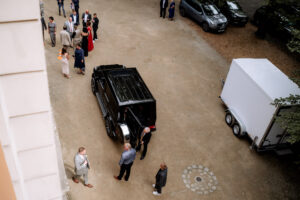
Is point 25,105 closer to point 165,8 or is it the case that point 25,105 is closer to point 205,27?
point 205,27

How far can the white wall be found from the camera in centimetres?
245

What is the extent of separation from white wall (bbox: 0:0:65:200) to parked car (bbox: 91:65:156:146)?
232 inches

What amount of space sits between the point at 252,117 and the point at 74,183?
7.16 m

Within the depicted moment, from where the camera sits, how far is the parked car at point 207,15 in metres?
19.6

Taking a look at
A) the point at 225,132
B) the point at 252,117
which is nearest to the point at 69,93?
the point at 225,132

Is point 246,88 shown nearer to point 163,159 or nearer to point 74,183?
point 163,159

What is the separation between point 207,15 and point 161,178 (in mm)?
14884

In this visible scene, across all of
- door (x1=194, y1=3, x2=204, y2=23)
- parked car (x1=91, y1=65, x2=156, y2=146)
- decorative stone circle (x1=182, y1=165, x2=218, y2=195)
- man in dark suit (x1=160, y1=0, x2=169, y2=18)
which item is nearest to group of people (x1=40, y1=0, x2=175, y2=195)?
man in dark suit (x1=160, y1=0, x2=169, y2=18)

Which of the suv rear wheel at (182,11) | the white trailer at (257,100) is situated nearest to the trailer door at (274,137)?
the white trailer at (257,100)

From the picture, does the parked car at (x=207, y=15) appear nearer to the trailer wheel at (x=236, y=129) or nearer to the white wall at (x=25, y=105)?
the trailer wheel at (x=236, y=129)

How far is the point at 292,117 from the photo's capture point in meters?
8.56

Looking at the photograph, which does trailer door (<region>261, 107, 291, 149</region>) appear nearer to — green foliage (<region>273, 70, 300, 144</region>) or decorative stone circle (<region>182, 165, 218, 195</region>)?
green foliage (<region>273, 70, 300, 144</region>)

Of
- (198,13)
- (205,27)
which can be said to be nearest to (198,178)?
(205,27)

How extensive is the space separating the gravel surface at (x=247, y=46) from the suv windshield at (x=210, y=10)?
1310 millimetres
